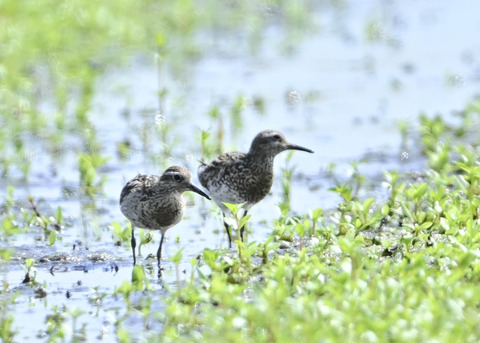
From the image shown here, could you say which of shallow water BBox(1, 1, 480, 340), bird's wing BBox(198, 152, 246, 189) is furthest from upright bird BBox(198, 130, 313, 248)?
shallow water BBox(1, 1, 480, 340)

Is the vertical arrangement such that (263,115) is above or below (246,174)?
above

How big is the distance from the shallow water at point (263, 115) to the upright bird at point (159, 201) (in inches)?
13.5

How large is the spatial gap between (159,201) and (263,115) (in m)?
5.28

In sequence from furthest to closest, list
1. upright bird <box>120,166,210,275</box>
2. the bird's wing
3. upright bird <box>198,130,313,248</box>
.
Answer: the bird's wing
upright bird <box>198,130,313,248</box>
upright bird <box>120,166,210,275</box>

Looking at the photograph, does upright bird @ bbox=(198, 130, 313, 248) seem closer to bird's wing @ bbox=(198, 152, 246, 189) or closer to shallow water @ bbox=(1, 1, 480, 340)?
bird's wing @ bbox=(198, 152, 246, 189)

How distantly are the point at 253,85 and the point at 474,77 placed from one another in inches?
127

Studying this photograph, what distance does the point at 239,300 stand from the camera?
6941 mm

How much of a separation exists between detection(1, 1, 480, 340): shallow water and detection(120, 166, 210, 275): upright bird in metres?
0.34

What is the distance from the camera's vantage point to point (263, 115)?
14.5m

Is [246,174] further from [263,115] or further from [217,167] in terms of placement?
[263,115]

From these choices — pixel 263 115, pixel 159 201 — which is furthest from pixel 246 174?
pixel 263 115

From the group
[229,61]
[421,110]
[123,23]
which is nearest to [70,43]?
[123,23]

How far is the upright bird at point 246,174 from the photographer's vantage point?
1002 cm

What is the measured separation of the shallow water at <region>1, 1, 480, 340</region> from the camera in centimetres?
939
